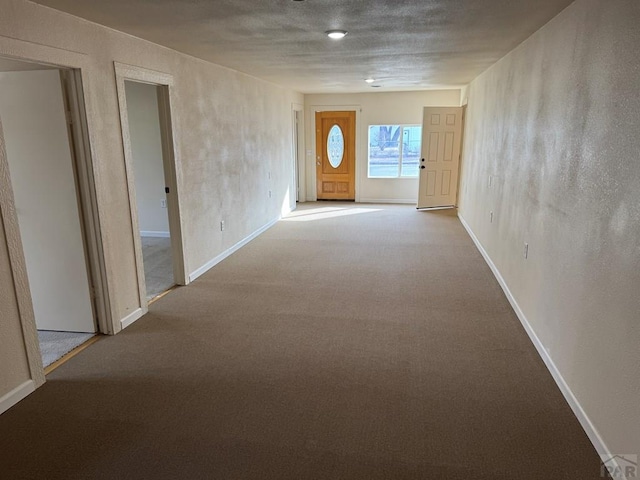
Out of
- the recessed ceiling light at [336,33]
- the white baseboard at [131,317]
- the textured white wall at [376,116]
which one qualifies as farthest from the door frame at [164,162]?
the textured white wall at [376,116]

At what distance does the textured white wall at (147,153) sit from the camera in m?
6.08

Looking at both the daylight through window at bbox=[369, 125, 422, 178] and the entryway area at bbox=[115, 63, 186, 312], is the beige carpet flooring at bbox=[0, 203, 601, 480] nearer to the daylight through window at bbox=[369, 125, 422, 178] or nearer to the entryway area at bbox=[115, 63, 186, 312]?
the entryway area at bbox=[115, 63, 186, 312]

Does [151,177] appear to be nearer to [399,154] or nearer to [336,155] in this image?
[336,155]

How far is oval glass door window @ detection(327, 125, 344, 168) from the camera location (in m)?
9.36

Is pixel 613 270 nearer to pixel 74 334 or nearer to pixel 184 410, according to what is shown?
pixel 184 410

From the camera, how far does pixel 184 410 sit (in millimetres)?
2402

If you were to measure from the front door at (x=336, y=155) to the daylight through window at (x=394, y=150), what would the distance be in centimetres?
43

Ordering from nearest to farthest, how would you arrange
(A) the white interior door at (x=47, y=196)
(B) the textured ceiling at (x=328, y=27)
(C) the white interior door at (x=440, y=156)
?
(B) the textured ceiling at (x=328, y=27) < (A) the white interior door at (x=47, y=196) < (C) the white interior door at (x=440, y=156)

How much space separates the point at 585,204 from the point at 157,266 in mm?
4371

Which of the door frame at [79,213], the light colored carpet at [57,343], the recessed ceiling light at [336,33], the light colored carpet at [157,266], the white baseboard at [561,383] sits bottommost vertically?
the light colored carpet at [57,343]

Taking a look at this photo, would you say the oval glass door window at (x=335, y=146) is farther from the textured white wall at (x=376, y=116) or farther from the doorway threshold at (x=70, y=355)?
the doorway threshold at (x=70, y=355)

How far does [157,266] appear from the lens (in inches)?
200

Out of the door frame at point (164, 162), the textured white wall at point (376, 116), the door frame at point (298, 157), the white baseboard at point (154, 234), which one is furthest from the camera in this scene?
the door frame at point (298, 157)

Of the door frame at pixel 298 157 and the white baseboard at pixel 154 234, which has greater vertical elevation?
the door frame at pixel 298 157
